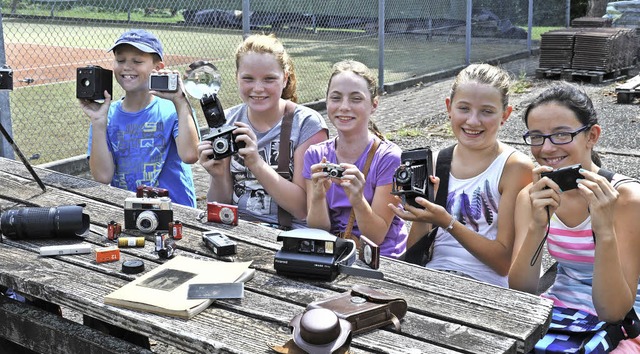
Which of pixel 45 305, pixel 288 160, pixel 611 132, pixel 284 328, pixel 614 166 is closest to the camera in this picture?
pixel 284 328

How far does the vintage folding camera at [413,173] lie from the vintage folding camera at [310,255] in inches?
14.1

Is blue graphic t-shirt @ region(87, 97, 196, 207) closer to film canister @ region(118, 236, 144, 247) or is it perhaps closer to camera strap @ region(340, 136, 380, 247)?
camera strap @ region(340, 136, 380, 247)

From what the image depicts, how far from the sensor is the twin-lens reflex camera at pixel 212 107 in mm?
3045

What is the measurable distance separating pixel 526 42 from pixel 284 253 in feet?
50.5

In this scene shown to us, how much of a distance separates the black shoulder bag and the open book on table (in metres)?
0.86

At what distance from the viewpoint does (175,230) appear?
110 inches

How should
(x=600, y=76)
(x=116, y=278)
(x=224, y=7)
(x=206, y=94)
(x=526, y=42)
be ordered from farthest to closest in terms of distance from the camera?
(x=526, y=42), (x=600, y=76), (x=224, y=7), (x=206, y=94), (x=116, y=278)

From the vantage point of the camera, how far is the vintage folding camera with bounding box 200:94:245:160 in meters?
3.04

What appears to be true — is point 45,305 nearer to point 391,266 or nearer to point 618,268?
point 391,266

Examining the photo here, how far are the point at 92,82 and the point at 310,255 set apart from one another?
180 cm

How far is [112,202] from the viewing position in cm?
325

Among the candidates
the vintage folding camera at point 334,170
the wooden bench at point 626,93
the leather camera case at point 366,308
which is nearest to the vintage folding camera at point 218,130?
the vintage folding camera at point 334,170

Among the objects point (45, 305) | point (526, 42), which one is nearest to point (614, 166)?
point (45, 305)

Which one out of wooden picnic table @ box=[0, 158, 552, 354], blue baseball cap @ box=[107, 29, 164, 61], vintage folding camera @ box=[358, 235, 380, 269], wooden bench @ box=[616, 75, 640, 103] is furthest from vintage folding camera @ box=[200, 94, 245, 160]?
wooden bench @ box=[616, 75, 640, 103]
